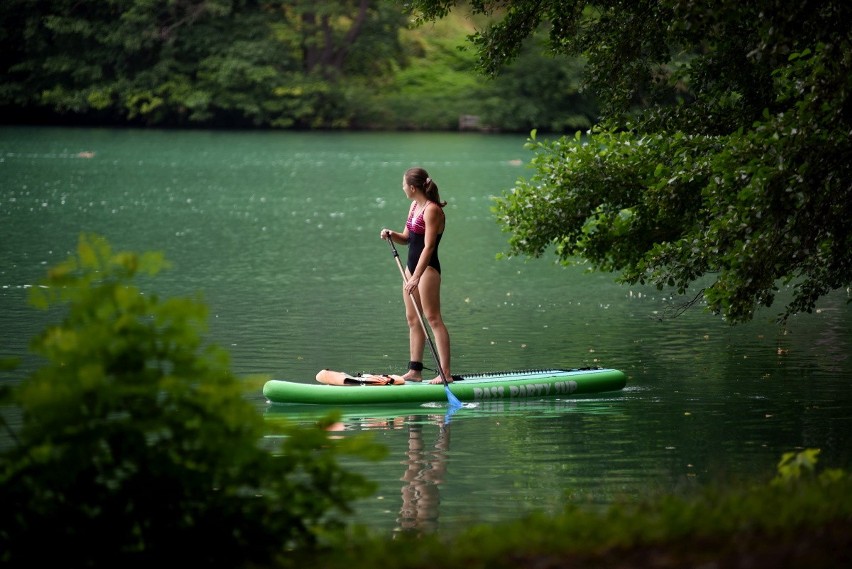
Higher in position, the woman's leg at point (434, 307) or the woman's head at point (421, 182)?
the woman's head at point (421, 182)

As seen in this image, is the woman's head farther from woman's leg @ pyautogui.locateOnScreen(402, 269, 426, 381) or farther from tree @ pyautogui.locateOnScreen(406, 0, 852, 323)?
tree @ pyautogui.locateOnScreen(406, 0, 852, 323)

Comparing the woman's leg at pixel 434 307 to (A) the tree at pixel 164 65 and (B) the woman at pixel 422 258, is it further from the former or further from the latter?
(A) the tree at pixel 164 65

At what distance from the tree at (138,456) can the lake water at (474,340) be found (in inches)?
65.6

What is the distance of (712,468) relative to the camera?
1004 centimetres

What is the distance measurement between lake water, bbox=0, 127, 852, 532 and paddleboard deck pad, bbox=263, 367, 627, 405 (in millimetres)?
158

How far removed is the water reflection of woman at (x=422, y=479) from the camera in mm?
8641

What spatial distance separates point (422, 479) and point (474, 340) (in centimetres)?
749

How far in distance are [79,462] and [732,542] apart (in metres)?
2.70

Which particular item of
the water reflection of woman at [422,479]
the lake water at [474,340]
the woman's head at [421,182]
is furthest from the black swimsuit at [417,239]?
the water reflection of woman at [422,479]

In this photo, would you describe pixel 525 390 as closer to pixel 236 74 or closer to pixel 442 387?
pixel 442 387

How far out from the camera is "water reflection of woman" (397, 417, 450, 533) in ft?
28.3

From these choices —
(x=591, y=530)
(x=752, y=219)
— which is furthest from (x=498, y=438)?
(x=591, y=530)

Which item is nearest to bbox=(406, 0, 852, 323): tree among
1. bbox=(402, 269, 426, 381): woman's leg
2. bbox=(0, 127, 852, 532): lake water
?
bbox=(0, 127, 852, 532): lake water

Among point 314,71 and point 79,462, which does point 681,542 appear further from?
point 314,71
